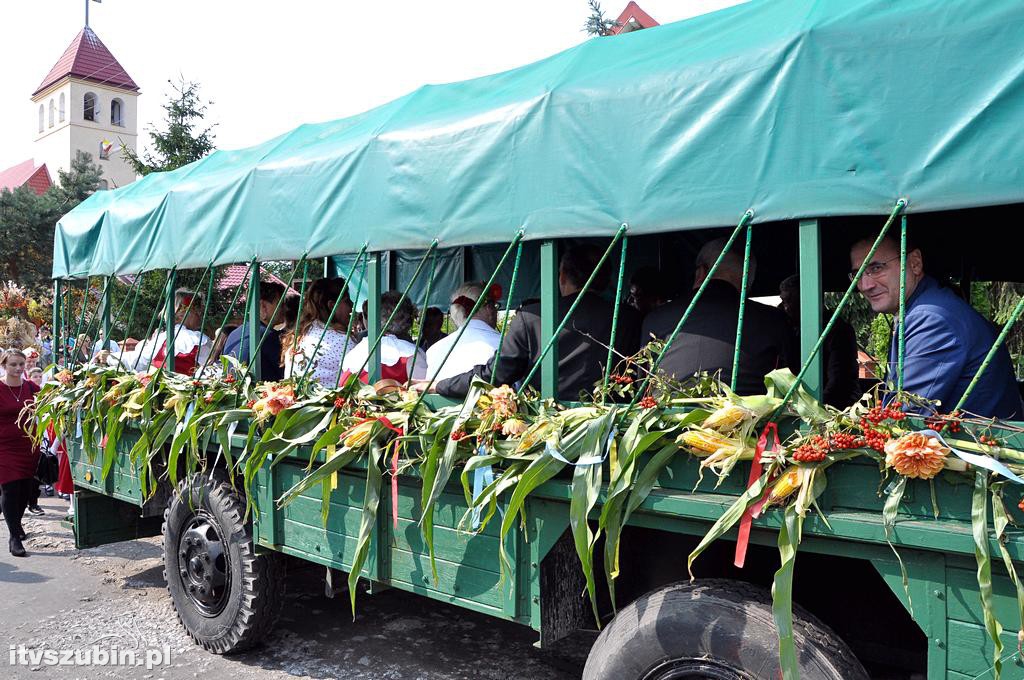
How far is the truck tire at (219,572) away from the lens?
14.5 feet

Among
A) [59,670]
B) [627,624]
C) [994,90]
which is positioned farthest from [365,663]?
[994,90]

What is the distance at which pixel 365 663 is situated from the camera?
4562mm

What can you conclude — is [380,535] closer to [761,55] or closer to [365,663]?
[365,663]

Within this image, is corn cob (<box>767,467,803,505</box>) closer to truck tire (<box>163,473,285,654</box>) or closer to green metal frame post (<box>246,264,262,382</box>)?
truck tire (<box>163,473,285,654</box>)

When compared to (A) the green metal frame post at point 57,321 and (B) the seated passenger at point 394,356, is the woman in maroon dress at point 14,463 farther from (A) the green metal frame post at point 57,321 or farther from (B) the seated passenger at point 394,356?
(B) the seated passenger at point 394,356

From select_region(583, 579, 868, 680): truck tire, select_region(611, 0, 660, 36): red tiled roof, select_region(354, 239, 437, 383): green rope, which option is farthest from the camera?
select_region(611, 0, 660, 36): red tiled roof

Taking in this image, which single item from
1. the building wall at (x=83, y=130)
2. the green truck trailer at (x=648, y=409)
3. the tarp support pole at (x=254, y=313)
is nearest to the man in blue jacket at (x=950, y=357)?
the green truck trailer at (x=648, y=409)

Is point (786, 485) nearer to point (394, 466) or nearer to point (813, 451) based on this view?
point (813, 451)

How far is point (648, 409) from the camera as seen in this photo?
107 inches

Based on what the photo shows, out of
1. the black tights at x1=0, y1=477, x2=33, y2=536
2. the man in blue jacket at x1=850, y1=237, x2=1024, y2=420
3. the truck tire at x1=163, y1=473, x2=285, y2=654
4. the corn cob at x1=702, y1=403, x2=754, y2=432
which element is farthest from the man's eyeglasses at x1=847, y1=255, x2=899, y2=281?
the black tights at x1=0, y1=477, x2=33, y2=536

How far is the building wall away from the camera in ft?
154

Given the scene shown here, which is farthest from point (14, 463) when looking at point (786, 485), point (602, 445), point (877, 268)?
point (877, 268)

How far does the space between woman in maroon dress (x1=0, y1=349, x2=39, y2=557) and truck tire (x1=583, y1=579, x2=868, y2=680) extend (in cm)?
615

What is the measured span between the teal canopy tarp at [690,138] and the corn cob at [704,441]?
72 centimetres
